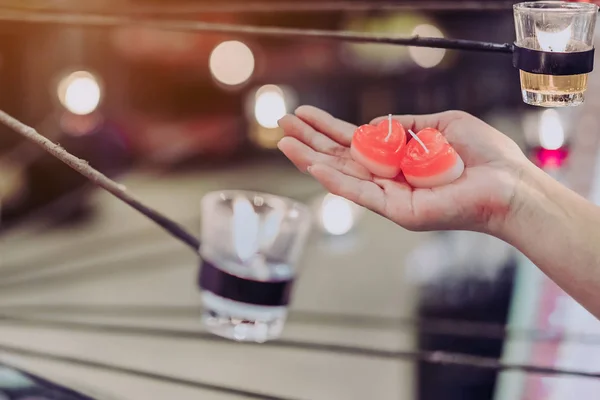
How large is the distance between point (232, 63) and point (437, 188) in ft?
11.8

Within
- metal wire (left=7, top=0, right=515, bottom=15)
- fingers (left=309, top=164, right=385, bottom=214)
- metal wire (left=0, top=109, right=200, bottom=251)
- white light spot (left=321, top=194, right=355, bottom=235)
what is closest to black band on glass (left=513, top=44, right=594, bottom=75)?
metal wire (left=7, top=0, right=515, bottom=15)

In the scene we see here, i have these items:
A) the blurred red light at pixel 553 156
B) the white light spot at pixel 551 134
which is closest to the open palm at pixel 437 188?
the blurred red light at pixel 553 156

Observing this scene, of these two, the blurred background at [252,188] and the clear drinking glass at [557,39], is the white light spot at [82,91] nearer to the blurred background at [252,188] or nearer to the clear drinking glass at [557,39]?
the blurred background at [252,188]

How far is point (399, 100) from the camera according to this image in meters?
4.41

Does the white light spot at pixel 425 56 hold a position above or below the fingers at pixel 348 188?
above

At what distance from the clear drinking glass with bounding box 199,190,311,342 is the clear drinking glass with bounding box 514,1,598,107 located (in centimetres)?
46

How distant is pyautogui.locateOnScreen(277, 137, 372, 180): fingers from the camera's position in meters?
0.88

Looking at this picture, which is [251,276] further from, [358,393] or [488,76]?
[488,76]

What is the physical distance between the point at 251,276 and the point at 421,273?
2.31m

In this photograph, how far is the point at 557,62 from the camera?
2.54 feet

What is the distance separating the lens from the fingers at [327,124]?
924 mm

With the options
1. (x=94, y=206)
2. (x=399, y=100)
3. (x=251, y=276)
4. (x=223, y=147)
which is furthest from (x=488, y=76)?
(x=251, y=276)

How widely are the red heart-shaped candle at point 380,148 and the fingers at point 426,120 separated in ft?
0.16

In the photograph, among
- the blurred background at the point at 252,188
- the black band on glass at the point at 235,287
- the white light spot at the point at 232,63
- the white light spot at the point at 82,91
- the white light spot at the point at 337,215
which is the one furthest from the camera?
the white light spot at the point at 232,63
